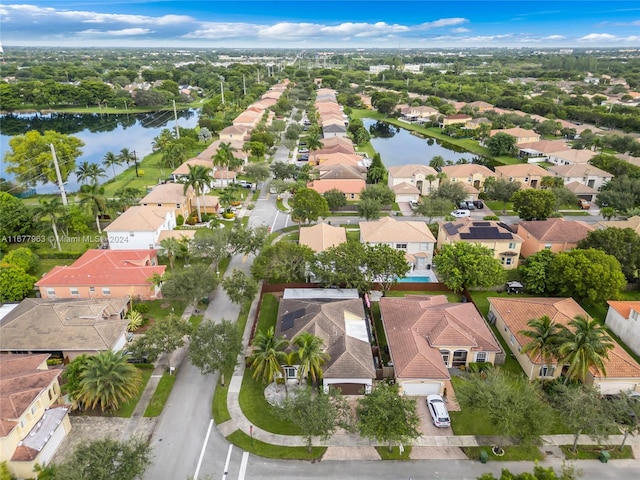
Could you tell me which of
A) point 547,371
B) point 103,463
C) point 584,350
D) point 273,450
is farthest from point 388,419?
point 103,463

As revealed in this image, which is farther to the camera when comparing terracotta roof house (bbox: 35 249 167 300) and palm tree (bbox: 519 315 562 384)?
terracotta roof house (bbox: 35 249 167 300)

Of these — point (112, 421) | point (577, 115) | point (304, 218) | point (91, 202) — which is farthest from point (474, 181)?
point (577, 115)

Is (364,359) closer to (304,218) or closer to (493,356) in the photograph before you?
(493,356)

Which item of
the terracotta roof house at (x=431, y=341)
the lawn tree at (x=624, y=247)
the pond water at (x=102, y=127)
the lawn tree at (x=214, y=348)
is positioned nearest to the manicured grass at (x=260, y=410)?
the lawn tree at (x=214, y=348)

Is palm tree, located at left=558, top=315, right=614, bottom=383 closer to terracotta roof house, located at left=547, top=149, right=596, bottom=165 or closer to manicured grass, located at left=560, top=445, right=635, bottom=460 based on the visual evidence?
manicured grass, located at left=560, top=445, right=635, bottom=460

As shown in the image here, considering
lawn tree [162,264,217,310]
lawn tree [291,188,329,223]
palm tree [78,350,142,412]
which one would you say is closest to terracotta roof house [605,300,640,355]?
lawn tree [291,188,329,223]

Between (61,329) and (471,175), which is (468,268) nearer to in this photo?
(61,329)
